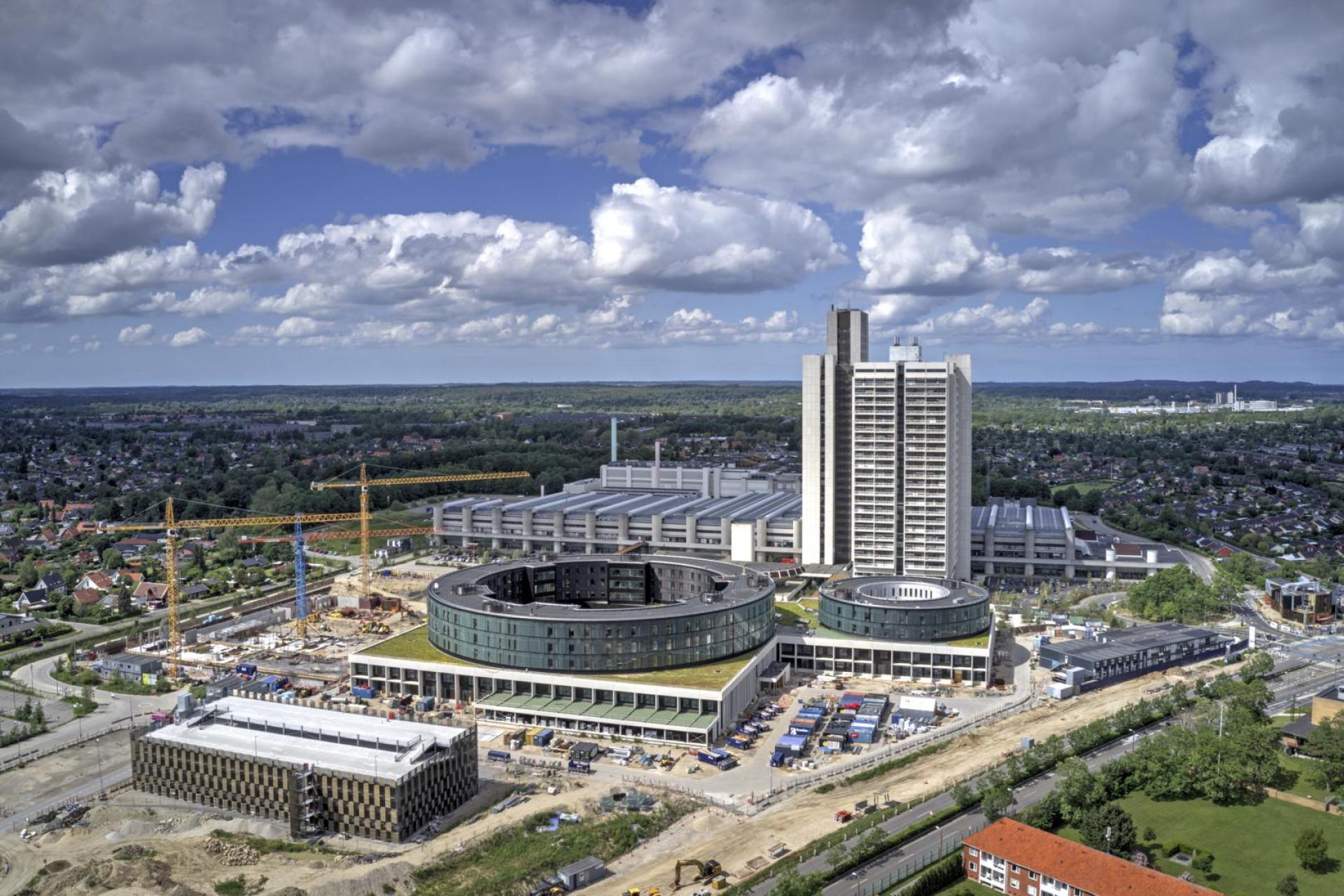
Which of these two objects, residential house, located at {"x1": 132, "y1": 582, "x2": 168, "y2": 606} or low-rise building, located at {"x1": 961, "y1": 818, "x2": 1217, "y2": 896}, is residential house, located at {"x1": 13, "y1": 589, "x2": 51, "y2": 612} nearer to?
residential house, located at {"x1": 132, "y1": 582, "x2": 168, "y2": 606}

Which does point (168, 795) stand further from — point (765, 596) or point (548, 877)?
point (765, 596)

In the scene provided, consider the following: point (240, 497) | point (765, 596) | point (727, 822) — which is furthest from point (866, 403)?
point (240, 497)

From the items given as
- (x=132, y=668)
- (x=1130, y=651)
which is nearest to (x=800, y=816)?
(x=1130, y=651)

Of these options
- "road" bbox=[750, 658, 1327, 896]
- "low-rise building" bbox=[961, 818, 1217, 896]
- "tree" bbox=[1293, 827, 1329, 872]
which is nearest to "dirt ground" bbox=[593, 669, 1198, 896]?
"road" bbox=[750, 658, 1327, 896]

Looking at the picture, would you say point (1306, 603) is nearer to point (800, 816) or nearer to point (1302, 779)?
point (1302, 779)

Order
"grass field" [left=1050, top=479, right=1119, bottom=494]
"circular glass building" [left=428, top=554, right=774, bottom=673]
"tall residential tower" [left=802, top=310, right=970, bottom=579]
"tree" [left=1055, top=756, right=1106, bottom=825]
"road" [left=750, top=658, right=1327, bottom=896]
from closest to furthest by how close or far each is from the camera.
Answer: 1. "road" [left=750, top=658, right=1327, bottom=896]
2. "tree" [left=1055, top=756, right=1106, bottom=825]
3. "circular glass building" [left=428, top=554, right=774, bottom=673]
4. "tall residential tower" [left=802, top=310, right=970, bottom=579]
5. "grass field" [left=1050, top=479, right=1119, bottom=494]

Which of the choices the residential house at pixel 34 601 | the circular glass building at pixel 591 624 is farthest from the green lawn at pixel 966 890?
the residential house at pixel 34 601

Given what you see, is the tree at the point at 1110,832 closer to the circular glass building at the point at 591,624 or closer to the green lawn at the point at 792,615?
the circular glass building at the point at 591,624
